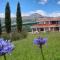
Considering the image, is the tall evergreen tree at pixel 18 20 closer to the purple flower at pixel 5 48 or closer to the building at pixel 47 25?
the building at pixel 47 25

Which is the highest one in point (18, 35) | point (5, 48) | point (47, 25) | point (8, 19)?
point (5, 48)

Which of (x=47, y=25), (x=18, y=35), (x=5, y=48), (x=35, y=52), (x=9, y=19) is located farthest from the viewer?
(x=9, y=19)

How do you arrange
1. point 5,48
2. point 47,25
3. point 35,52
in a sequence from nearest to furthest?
point 5,48, point 35,52, point 47,25

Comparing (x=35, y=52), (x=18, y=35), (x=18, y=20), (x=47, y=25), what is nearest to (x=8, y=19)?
(x=18, y=20)

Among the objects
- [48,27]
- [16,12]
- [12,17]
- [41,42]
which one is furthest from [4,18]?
[41,42]

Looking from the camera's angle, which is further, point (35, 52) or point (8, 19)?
point (8, 19)

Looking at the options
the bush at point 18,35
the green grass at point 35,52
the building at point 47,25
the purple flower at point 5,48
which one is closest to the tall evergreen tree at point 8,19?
the bush at point 18,35

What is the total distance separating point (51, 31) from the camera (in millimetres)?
6078

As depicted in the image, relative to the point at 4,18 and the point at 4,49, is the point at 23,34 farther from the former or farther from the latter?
the point at 4,49

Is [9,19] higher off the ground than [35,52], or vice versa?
[9,19]

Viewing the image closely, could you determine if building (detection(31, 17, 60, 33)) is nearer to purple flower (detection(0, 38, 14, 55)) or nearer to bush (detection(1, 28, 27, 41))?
bush (detection(1, 28, 27, 41))

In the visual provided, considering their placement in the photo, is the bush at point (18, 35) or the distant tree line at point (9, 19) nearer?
the bush at point (18, 35)

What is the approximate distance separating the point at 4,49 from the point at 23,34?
642 cm

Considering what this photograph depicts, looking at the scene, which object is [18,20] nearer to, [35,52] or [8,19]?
[8,19]
